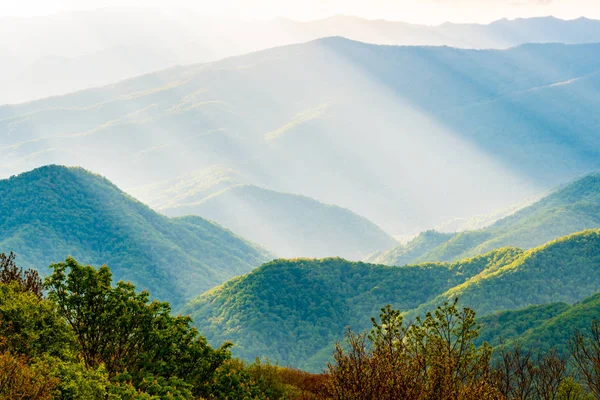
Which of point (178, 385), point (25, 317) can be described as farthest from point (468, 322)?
point (25, 317)

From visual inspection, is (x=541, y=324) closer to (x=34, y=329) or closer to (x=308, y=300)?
(x=308, y=300)

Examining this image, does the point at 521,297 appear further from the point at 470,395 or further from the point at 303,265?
the point at 470,395

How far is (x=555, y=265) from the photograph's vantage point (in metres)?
168

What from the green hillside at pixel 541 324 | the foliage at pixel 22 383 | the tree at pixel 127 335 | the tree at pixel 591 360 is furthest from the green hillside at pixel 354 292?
the foliage at pixel 22 383

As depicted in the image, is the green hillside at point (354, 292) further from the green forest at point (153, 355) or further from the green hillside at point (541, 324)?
the green forest at point (153, 355)

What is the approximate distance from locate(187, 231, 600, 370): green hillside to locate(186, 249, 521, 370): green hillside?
235 mm

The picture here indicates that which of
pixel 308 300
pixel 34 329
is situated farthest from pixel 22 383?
pixel 308 300

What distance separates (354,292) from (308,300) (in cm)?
1350

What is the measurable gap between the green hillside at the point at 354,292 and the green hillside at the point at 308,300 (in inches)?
9.2

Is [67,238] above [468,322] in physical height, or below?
above

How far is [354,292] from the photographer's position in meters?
176

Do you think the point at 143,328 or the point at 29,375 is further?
the point at 143,328

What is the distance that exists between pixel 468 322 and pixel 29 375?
19.0m

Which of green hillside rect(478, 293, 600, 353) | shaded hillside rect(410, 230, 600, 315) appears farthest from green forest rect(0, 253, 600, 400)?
shaded hillside rect(410, 230, 600, 315)
